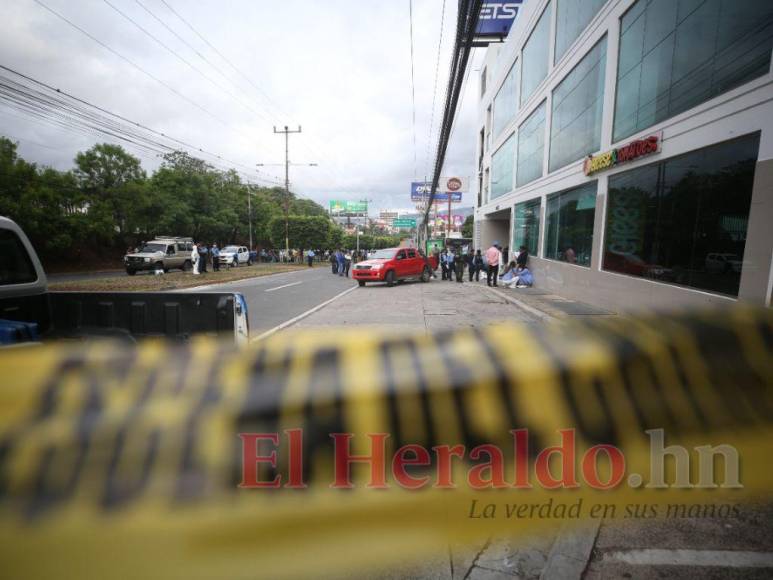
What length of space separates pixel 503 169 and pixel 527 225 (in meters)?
5.65

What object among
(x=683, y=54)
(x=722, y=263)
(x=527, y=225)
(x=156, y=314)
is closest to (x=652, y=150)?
(x=683, y=54)

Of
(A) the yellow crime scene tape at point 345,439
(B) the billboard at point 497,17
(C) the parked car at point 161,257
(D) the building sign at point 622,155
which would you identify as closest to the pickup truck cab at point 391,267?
(D) the building sign at point 622,155

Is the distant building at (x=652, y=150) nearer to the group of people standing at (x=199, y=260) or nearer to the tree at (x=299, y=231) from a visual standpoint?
the group of people standing at (x=199, y=260)

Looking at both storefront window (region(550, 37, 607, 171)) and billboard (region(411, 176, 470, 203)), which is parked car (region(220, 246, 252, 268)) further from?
storefront window (region(550, 37, 607, 171))

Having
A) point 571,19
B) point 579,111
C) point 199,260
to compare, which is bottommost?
point 199,260

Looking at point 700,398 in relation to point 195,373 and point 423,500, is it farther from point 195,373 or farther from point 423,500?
point 195,373

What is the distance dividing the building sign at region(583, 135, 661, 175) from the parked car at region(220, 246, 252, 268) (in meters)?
28.0

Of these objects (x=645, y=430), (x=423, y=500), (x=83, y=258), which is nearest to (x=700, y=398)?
(x=645, y=430)

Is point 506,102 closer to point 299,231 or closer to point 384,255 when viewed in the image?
point 384,255

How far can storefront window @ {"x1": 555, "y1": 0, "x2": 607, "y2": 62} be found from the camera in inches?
426

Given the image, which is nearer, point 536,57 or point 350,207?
point 536,57

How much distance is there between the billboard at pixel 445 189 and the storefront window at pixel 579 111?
25704mm

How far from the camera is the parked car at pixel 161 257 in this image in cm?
2197

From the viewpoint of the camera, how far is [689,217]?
7070 millimetres
